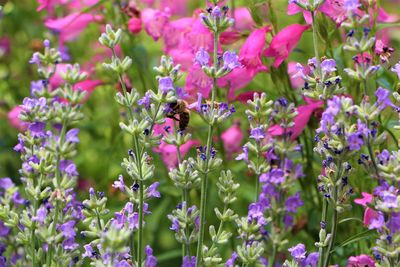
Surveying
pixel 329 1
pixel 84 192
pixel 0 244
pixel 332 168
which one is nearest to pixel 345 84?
pixel 329 1

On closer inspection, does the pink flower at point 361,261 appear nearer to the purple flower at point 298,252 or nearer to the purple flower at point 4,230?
the purple flower at point 298,252

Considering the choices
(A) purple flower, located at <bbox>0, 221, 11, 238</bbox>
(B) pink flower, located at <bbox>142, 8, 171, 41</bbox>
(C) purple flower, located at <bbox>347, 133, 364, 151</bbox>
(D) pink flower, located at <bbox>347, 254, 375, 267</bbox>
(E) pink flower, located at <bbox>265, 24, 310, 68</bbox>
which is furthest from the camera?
(B) pink flower, located at <bbox>142, 8, 171, 41</bbox>

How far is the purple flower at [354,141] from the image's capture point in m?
1.08

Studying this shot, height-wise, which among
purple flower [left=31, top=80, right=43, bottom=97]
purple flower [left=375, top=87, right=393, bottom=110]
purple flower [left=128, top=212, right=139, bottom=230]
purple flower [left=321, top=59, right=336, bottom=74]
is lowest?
purple flower [left=128, top=212, right=139, bottom=230]

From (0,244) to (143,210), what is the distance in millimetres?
322

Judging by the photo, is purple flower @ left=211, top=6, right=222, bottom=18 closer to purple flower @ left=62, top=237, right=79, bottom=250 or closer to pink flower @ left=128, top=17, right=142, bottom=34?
purple flower @ left=62, top=237, right=79, bottom=250

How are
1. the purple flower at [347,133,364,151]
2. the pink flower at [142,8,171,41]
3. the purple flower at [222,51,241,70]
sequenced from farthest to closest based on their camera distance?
1. the pink flower at [142,8,171,41]
2. the purple flower at [222,51,241,70]
3. the purple flower at [347,133,364,151]

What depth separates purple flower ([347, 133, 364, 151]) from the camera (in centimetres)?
108

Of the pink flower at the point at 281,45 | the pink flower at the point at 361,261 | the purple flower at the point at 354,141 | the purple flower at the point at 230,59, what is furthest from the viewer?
the pink flower at the point at 281,45

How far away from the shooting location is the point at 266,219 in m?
1.14

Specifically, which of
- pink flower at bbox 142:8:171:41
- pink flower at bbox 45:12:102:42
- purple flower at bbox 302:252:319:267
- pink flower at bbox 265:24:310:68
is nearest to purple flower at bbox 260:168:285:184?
purple flower at bbox 302:252:319:267

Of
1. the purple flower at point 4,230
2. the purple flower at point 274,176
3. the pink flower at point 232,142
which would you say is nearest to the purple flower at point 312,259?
the purple flower at point 274,176

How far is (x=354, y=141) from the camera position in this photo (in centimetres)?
108

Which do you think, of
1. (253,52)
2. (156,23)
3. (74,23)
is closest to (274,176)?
(253,52)
